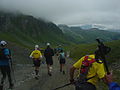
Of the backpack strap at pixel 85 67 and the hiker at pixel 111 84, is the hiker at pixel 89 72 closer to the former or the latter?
the backpack strap at pixel 85 67

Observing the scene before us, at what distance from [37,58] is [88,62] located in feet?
36.0

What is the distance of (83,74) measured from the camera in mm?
5453

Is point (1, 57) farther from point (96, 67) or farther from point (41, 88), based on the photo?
point (96, 67)

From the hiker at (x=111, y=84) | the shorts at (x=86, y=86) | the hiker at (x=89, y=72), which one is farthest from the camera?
the shorts at (x=86, y=86)

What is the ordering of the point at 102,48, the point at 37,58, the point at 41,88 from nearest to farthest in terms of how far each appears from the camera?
the point at 102,48 → the point at 41,88 → the point at 37,58

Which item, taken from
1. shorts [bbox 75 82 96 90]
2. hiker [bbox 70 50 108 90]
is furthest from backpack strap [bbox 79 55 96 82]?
shorts [bbox 75 82 96 90]

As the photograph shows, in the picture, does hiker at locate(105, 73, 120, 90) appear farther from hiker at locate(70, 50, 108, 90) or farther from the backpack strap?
the backpack strap

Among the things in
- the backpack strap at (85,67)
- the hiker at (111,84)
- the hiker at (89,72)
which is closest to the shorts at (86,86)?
the hiker at (89,72)

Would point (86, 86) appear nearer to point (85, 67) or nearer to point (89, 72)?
point (89, 72)

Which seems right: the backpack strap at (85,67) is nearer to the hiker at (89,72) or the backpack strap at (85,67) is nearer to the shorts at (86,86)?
the hiker at (89,72)

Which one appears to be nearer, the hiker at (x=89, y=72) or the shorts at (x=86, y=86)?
the hiker at (x=89, y=72)

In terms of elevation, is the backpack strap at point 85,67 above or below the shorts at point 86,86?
above

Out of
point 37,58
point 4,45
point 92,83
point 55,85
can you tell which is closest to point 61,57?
point 37,58

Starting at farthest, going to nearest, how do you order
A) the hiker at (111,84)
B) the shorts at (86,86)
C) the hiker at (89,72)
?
the shorts at (86,86) → the hiker at (89,72) → the hiker at (111,84)
